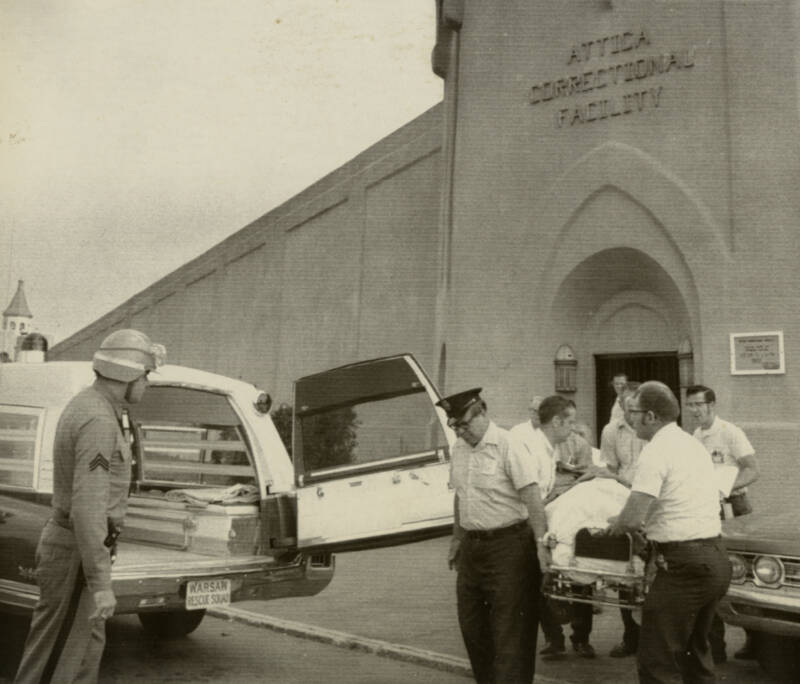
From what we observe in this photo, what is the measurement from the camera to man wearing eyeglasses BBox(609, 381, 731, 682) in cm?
396

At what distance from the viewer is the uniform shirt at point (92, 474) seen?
3705 mm

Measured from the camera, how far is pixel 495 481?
15.5 ft

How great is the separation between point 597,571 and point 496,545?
576 millimetres

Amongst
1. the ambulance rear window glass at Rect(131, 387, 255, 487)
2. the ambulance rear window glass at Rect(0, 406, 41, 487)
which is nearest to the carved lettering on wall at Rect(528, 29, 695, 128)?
the ambulance rear window glass at Rect(131, 387, 255, 487)

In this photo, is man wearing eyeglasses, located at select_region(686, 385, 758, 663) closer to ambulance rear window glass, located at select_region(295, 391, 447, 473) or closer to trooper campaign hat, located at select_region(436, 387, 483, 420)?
trooper campaign hat, located at select_region(436, 387, 483, 420)

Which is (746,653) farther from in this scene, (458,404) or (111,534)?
(111,534)

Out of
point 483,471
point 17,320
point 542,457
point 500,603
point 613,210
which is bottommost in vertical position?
point 500,603

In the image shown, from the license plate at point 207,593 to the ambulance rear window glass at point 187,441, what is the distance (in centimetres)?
151

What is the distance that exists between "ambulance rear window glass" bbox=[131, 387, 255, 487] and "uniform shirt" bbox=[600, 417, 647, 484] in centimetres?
312

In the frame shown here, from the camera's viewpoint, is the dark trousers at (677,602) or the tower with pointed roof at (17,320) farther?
the tower with pointed roof at (17,320)

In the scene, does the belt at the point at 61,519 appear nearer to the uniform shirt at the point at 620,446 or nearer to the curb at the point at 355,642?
the curb at the point at 355,642

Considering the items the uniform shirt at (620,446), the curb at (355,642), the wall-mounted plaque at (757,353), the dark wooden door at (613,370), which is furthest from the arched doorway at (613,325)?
the curb at (355,642)

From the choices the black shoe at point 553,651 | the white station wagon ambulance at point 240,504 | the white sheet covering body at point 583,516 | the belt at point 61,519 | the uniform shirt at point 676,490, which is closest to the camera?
the belt at point 61,519

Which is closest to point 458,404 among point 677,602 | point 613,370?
point 677,602
